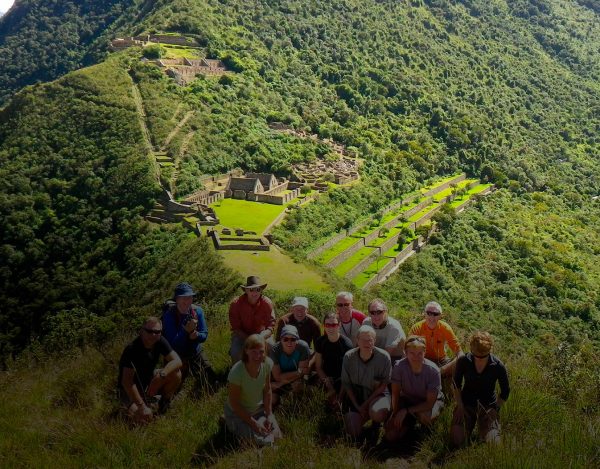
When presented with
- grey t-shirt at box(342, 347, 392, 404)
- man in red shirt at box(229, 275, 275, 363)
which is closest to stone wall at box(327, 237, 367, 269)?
man in red shirt at box(229, 275, 275, 363)

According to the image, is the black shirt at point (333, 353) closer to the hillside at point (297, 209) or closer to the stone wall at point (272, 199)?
the hillside at point (297, 209)

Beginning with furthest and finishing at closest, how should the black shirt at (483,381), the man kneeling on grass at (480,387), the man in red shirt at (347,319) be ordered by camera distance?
1. the man in red shirt at (347,319)
2. the black shirt at (483,381)
3. the man kneeling on grass at (480,387)

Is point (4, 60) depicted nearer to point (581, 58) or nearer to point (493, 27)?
point (493, 27)

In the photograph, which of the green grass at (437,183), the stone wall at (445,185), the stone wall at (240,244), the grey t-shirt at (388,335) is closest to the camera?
the grey t-shirt at (388,335)

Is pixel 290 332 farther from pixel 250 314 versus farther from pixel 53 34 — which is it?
pixel 53 34

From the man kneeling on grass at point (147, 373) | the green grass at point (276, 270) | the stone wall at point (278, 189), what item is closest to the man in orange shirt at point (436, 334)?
the man kneeling on grass at point (147, 373)

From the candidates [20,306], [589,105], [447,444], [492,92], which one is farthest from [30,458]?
[589,105]

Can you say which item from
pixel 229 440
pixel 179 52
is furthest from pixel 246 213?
pixel 179 52

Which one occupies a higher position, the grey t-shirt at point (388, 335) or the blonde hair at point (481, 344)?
the blonde hair at point (481, 344)
